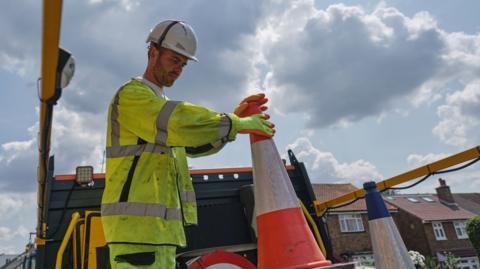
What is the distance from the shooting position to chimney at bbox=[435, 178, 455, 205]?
36.5 m

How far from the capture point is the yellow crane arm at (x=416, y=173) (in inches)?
168

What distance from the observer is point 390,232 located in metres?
2.71

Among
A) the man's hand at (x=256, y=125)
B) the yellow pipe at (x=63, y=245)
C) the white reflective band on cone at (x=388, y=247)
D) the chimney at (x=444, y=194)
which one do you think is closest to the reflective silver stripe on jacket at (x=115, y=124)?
the man's hand at (x=256, y=125)

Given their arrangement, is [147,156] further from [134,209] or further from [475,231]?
[475,231]

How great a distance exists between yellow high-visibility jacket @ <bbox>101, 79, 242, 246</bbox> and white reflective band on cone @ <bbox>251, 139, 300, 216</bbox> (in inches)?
31.2

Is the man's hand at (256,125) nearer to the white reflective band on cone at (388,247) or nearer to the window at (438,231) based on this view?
the white reflective band on cone at (388,247)

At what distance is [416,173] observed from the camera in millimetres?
4656

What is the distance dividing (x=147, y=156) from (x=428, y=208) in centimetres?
3825

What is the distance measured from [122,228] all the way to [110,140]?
1.86 ft

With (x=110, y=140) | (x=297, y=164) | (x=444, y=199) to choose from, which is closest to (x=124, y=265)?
(x=110, y=140)

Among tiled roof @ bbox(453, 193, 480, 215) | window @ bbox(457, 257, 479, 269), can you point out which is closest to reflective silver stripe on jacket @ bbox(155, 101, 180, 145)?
window @ bbox(457, 257, 479, 269)

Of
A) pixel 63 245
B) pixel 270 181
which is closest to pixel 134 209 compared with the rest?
pixel 270 181

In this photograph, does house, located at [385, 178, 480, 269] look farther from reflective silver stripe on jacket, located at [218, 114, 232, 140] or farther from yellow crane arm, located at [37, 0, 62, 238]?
yellow crane arm, located at [37, 0, 62, 238]

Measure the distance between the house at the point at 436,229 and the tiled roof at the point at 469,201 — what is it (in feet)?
12.7
